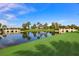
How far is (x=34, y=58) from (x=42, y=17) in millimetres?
294

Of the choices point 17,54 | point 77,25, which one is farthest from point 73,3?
point 17,54

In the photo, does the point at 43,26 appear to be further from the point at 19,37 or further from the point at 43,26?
the point at 19,37

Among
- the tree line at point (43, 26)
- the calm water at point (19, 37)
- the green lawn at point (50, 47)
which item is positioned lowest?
the green lawn at point (50, 47)

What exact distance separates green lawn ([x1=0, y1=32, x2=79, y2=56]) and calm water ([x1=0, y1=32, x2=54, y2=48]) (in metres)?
0.03

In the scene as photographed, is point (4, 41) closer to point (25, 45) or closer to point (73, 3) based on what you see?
point (25, 45)

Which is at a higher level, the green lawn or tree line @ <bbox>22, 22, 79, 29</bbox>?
tree line @ <bbox>22, 22, 79, 29</bbox>

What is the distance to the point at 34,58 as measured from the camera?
1.23 m

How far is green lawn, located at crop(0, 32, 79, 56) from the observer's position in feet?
4.03

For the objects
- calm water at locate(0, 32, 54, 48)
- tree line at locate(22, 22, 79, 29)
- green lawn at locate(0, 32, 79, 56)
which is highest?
tree line at locate(22, 22, 79, 29)

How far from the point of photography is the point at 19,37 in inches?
49.2

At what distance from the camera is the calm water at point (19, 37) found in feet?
4.07

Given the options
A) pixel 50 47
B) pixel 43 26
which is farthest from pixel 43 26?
pixel 50 47

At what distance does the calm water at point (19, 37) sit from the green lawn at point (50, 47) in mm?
25

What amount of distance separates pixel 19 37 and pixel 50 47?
0.23m
